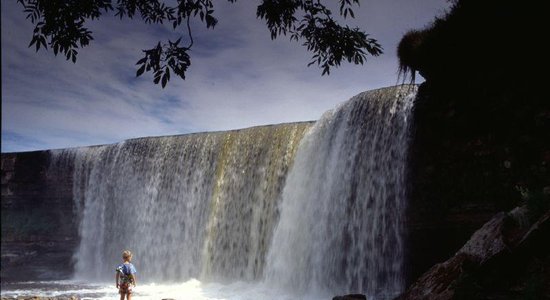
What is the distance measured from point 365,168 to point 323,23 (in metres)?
8.45

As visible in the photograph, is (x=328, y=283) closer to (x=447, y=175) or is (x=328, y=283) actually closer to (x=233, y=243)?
(x=447, y=175)

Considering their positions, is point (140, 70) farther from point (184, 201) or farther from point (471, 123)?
point (184, 201)

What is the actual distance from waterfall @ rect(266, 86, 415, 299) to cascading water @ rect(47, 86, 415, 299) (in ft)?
0.11

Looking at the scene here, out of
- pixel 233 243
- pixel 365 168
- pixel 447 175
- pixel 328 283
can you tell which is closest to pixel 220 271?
pixel 233 243

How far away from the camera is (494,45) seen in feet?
35.7

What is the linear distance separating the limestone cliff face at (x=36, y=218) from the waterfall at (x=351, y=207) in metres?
16.6

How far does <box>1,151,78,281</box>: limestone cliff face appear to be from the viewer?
83.9ft

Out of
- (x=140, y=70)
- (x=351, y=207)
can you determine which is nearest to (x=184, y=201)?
(x=351, y=207)

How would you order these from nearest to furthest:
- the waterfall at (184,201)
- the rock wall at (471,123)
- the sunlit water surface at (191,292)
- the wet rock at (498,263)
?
the wet rock at (498,263) → the rock wall at (471,123) → the sunlit water surface at (191,292) → the waterfall at (184,201)

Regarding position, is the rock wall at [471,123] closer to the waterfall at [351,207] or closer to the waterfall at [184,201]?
the waterfall at [351,207]

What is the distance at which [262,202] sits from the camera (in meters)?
17.2

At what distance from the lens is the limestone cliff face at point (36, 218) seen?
25558 millimetres

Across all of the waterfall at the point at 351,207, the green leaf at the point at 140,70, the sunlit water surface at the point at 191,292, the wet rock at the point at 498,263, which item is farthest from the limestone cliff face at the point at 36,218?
the green leaf at the point at 140,70

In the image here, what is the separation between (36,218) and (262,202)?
1829 centimetres
